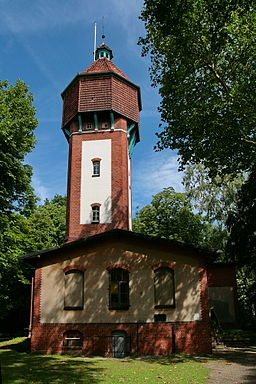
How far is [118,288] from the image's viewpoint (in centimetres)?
1730

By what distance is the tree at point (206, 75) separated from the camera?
45.6 ft

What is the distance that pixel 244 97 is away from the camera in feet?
46.3

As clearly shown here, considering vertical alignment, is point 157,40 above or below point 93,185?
above

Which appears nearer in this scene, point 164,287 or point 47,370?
point 47,370

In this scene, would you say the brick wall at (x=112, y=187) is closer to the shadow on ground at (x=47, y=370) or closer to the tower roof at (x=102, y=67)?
the tower roof at (x=102, y=67)

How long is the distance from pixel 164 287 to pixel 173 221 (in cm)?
2098

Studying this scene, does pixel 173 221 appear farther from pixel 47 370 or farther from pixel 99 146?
A: pixel 47 370

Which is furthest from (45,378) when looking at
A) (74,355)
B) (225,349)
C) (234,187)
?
(234,187)

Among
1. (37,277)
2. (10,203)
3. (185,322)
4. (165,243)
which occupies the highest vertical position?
(10,203)

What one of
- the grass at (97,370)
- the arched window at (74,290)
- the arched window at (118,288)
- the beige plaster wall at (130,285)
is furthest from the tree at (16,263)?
the grass at (97,370)

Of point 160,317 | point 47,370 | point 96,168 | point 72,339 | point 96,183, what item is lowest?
point 47,370

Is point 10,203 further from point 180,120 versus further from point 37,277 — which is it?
point 180,120

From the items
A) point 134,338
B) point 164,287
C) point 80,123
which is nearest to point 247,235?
point 164,287

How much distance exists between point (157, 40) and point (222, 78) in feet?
11.9
